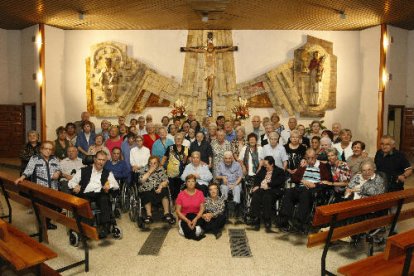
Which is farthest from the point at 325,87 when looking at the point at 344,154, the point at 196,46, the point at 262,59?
the point at 344,154

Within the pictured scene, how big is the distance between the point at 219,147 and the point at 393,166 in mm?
2630

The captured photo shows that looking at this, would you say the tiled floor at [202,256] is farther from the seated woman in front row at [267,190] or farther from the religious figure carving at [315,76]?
the religious figure carving at [315,76]

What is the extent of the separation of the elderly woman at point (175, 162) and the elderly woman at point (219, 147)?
51 centimetres

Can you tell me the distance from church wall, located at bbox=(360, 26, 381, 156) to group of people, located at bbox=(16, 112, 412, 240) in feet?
13.6

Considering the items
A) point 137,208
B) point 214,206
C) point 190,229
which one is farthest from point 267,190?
point 137,208

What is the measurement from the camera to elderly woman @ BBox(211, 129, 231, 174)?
19.9 ft

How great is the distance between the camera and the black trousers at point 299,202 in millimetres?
4719

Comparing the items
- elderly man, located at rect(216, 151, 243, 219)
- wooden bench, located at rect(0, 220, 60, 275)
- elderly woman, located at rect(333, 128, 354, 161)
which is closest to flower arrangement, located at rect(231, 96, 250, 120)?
elderly woman, located at rect(333, 128, 354, 161)

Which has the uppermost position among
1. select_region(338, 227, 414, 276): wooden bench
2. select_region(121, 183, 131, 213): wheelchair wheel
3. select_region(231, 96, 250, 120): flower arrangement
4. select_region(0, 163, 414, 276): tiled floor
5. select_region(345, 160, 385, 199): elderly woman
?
select_region(231, 96, 250, 120): flower arrangement

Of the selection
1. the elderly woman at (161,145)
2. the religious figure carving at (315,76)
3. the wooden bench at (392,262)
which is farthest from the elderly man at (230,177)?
the religious figure carving at (315,76)

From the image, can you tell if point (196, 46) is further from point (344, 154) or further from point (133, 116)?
point (344, 154)

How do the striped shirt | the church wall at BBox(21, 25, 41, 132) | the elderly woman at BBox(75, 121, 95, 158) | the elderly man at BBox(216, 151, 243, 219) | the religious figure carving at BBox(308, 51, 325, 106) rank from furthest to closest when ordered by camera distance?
the religious figure carving at BBox(308, 51, 325, 106) → the church wall at BBox(21, 25, 41, 132) → the elderly woman at BBox(75, 121, 95, 158) → the elderly man at BBox(216, 151, 243, 219) → the striped shirt

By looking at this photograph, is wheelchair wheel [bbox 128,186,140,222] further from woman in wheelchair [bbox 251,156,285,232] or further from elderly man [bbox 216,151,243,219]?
woman in wheelchair [bbox 251,156,285,232]

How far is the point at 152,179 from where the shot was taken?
209 inches
